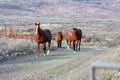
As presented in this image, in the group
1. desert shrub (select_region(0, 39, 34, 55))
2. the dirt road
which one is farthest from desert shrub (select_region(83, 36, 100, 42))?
the dirt road

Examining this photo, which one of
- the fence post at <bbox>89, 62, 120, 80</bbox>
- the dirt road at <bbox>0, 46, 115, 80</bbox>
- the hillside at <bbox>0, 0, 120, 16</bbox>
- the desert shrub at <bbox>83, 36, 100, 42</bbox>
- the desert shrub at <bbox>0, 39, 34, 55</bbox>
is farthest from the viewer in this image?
the hillside at <bbox>0, 0, 120, 16</bbox>

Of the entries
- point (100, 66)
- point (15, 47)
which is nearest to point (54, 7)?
point (15, 47)

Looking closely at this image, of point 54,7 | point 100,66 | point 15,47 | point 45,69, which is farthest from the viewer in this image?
point 54,7

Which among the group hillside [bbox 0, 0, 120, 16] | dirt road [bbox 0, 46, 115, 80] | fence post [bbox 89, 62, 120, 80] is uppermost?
fence post [bbox 89, 62, 120, 80]

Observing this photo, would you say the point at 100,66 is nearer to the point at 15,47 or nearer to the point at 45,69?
the point at 45,69

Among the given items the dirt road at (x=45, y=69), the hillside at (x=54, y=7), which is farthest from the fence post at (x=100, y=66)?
the hillside at (x=54, y=7)

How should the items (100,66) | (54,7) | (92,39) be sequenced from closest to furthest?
1. (100,66)
2. (92,39)
3. (54,7)

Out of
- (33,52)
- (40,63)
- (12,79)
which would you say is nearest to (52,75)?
(12,79)

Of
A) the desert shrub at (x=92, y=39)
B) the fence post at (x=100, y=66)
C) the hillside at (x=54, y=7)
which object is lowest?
the hillside at (x=54, y=7)

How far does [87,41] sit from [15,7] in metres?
126

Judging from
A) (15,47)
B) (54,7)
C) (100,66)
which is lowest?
(54,7)

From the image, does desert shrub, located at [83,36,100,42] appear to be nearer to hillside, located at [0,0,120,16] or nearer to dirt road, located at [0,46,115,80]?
dirt road, located at [0,46,115,80]

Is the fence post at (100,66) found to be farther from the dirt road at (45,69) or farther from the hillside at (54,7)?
the hillside at (54,7)

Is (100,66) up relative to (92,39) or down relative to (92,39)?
up
